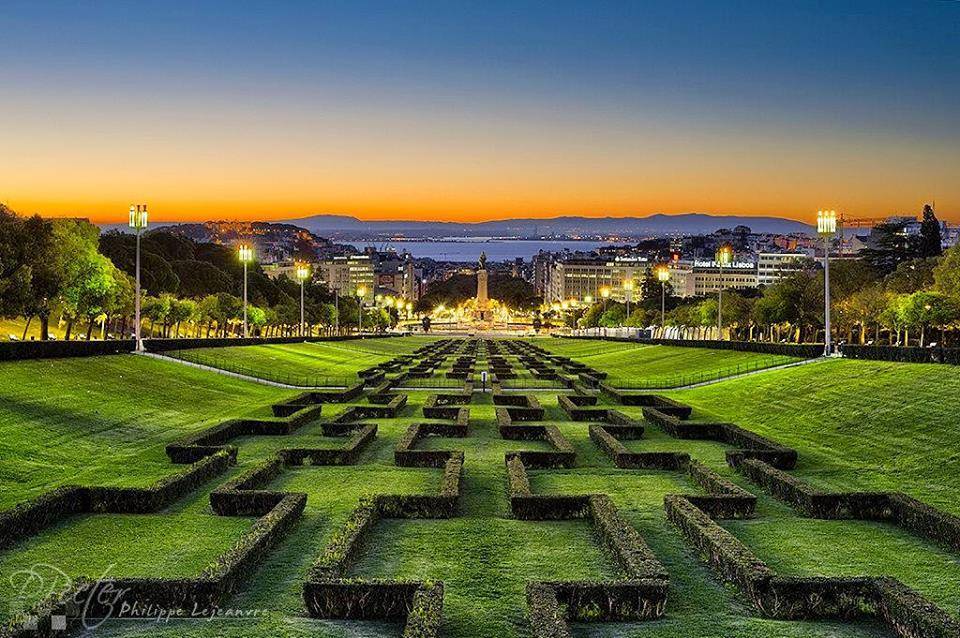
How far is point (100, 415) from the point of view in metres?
27.4

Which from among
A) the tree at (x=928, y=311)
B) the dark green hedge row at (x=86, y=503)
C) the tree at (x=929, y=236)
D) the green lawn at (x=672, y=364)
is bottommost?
the green lawn at (x=672, y=364)

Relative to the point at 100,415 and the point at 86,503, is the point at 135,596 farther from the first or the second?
the point at 100,415

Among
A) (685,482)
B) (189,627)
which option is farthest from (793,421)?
(189,627)

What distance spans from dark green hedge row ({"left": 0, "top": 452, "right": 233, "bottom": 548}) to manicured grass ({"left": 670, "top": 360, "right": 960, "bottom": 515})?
13737mm

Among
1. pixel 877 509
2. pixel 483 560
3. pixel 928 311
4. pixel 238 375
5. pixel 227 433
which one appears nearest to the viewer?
pixel 483 560

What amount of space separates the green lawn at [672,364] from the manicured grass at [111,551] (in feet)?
107

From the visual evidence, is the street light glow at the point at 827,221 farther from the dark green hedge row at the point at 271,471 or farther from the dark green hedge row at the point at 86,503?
the dark green hedge row at the point at 86,503

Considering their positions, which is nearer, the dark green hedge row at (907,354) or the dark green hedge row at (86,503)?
the dark green hedge row at (86,503)

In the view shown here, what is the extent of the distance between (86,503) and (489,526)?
7.53m

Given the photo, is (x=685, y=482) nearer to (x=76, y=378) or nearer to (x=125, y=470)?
(x=125, y=470)

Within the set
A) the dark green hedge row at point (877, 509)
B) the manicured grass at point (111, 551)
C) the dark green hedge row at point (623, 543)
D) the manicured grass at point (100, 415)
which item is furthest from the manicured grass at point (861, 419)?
the manicured grass at point (100, 415)

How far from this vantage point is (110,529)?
1620cm

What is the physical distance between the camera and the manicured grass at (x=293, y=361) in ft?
157


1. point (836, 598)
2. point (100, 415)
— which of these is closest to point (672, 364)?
Result: point (100, 415)
